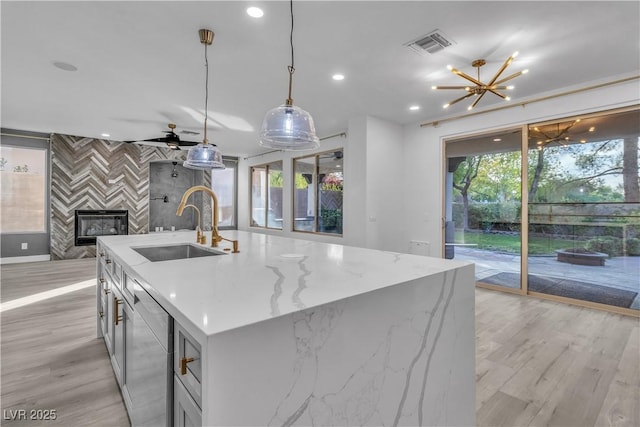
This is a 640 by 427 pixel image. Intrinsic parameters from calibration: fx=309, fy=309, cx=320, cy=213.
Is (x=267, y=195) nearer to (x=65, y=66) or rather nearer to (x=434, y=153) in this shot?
(x=434, y=153)

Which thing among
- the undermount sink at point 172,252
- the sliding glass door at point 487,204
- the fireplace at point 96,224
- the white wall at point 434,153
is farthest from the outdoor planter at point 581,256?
the fireplace at point 96,224

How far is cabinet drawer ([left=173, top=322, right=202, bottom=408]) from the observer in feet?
2.74

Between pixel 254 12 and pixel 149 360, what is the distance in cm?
255

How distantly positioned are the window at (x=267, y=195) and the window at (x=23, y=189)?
474cm

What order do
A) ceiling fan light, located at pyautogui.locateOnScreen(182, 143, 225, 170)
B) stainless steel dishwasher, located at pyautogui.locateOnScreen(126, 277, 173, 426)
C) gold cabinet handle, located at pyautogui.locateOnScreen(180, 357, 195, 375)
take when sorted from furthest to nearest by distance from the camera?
1. ceiling fan light, located at pyautogui.locateOnScreen(182, 143, 225, 170)
2. stainless steel dishwasher, located at pyautogui.locateOnScreen(126, 277, 173, 426)
3. gold cabinet handle, located at pyautogui.locateOnScreen(180, 357, 195, 375)

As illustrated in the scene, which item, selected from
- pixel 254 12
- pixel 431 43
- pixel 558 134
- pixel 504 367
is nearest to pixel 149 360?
pixel 504 367

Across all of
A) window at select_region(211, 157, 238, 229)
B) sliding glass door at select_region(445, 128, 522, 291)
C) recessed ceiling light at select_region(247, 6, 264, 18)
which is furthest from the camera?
window at select_region(211, 157, 238, 229)

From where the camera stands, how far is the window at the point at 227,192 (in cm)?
940

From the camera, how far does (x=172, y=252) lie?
2.49 metres

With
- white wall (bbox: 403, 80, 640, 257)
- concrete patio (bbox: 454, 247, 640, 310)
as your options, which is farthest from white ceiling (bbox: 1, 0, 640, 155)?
concrete patio (bbox: 454, 247, 640, 310)

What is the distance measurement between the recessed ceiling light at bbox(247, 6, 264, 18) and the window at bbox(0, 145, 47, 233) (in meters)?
6.73

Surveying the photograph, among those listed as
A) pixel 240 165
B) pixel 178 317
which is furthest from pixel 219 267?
pixel 240 165

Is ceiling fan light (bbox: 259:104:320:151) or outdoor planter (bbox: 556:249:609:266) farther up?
ceiling fan light (bbox: 259:104:320:151)

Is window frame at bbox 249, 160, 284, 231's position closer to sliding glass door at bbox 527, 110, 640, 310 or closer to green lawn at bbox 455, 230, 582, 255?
green lawn at bbox 455, 230, 582, 255
